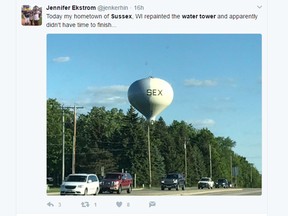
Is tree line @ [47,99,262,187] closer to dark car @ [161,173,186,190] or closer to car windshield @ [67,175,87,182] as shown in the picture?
dark car @ [161,173,186,190]

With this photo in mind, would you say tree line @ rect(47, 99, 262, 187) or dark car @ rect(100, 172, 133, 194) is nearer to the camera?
dark car @ rect(100, 172, 133, 194)

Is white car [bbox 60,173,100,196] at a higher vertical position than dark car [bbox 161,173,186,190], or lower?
higher
